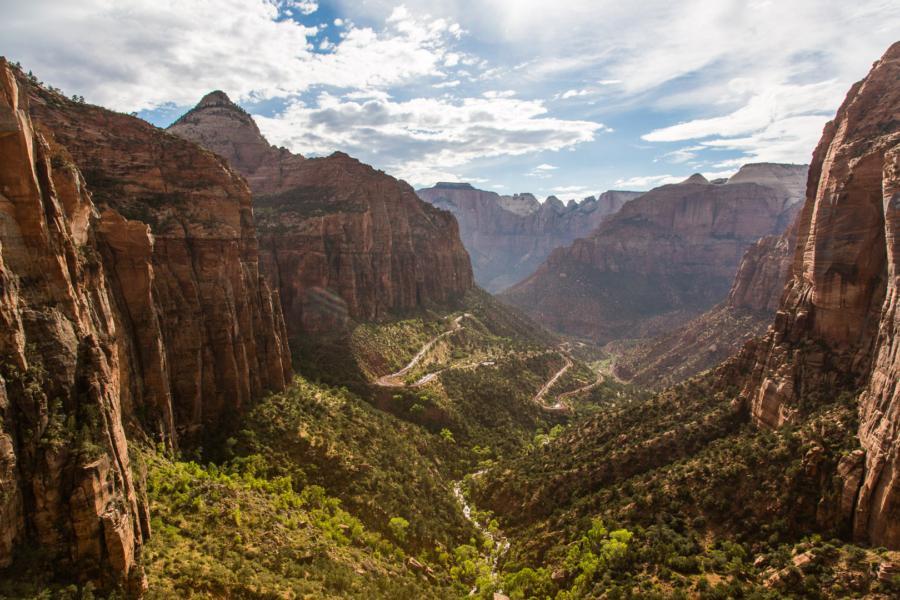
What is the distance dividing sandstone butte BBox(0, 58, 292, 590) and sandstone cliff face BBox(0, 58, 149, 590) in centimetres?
6

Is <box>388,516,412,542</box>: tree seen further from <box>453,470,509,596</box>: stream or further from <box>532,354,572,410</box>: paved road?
<box>532,354,572,410</box>: paved road

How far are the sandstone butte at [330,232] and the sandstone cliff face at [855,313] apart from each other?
66.8 meters

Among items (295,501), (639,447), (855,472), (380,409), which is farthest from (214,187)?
(855,472)

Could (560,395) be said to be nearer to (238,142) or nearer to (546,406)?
(546,406)

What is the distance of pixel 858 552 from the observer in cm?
2664

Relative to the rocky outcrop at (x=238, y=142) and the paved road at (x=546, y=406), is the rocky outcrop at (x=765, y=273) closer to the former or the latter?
the paved road at (x=546, y=406)

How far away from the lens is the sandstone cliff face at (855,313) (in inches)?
1122

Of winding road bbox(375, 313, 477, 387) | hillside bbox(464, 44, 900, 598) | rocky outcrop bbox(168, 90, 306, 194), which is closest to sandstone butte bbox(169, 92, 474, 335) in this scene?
rocky outcrop bbox(168, 90, 306, 194)

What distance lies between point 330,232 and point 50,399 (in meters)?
72.8

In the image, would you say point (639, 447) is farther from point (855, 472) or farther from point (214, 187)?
point (214, 187)

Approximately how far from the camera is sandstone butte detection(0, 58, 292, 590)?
1970 centimetres

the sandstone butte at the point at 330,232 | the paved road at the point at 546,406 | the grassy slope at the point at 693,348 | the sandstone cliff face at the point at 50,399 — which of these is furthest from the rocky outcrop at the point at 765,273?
the sandstone cliff face at the point at 50,399

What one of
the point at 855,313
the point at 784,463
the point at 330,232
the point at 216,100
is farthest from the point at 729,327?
the point at 216,100

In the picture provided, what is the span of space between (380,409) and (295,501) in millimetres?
31329
